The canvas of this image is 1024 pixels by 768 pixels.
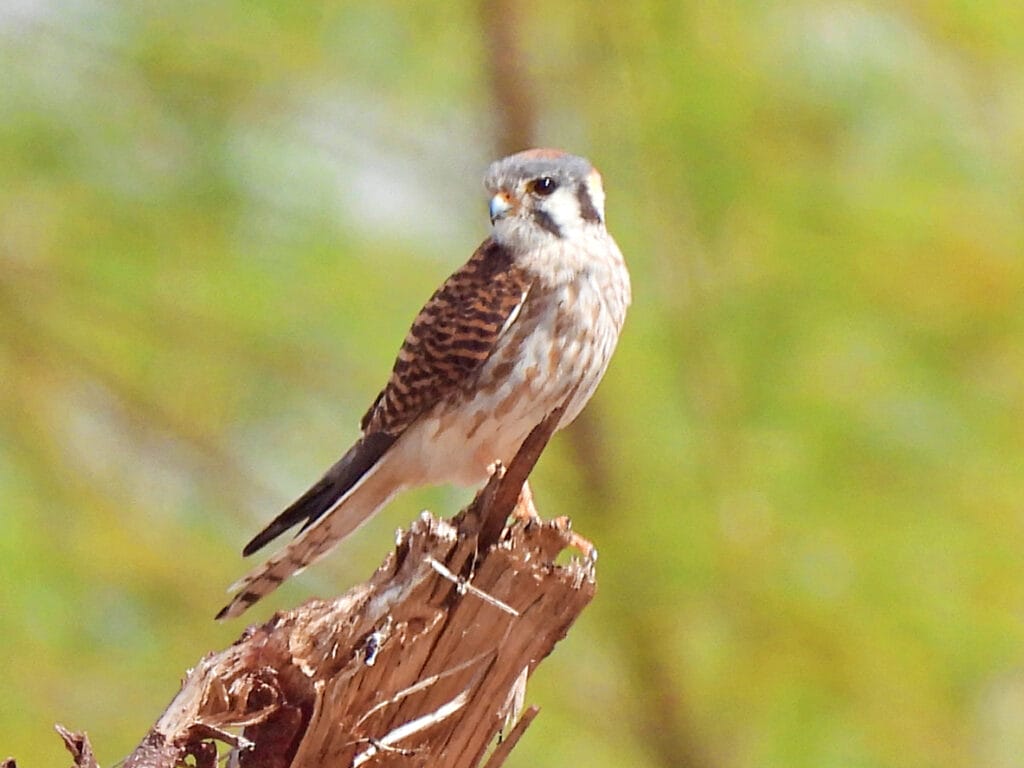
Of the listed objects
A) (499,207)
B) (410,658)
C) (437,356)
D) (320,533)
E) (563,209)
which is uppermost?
(563,209)

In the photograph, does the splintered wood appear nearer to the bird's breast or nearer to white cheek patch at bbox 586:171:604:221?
the bird's breast

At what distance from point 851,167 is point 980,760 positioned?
5.55 ft

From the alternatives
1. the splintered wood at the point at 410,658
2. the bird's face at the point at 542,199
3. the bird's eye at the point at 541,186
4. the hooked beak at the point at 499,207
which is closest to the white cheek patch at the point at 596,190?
the bird's face at the point at 542,199

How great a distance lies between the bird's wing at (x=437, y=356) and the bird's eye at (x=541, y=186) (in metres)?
0.18

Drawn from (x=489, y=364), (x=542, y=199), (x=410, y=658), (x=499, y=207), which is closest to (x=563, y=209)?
(x=542, y=199)

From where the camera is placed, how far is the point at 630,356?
4.11 metres

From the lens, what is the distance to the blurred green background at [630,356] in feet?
13.2

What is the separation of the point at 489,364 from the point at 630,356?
0.73 meters

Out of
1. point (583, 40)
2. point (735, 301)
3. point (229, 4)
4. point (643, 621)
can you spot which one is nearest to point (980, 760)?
point (643, 621)

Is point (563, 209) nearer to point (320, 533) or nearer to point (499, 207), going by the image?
point (499, 207)

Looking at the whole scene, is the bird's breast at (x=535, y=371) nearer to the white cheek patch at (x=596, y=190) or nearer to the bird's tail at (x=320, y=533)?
the bird's tail at (x=320, y=533)

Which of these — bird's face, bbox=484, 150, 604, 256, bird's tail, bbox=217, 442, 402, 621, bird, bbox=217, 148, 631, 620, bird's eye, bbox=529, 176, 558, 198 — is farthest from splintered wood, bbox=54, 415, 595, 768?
bird's eye, bbox=529, 176, 558, 198

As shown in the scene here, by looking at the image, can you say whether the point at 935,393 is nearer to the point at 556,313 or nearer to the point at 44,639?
the point at 556,313

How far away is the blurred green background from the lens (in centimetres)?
402
